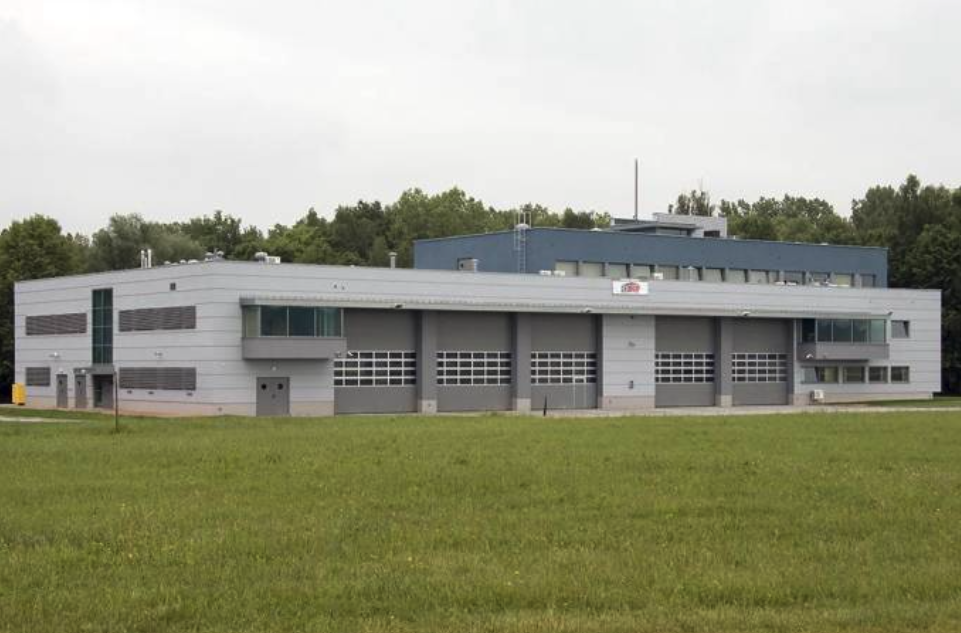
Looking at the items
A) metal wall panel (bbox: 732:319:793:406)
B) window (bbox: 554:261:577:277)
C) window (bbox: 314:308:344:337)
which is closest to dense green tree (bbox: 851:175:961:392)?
metal wall panel (bbox: 732:319:793:406)

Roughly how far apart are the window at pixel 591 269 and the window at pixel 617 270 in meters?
0.50

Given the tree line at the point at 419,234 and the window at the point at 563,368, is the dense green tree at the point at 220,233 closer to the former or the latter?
the tree line at the point at 419,234

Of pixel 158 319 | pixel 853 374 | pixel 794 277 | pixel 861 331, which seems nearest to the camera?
pixel 158 319

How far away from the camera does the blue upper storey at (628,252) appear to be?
2960 inches

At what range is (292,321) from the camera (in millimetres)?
61094

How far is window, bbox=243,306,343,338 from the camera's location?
60.3 m

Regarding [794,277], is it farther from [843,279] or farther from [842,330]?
[842,330]

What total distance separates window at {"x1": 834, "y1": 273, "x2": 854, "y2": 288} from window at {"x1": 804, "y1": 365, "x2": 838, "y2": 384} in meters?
8.69

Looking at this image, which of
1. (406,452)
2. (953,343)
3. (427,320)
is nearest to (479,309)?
(427,320)

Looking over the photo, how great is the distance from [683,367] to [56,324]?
114ft

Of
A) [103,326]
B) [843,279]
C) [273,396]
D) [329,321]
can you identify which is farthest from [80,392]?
[843,279]

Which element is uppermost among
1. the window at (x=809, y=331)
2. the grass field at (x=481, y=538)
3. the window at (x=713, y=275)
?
the window at (x=713, y=275)

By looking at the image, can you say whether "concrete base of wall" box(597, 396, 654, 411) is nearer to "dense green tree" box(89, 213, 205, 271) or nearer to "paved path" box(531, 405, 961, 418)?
"paved path" box(531, 405, 961, 418)

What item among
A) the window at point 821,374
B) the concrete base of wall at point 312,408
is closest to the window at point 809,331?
the window at point 821,374
